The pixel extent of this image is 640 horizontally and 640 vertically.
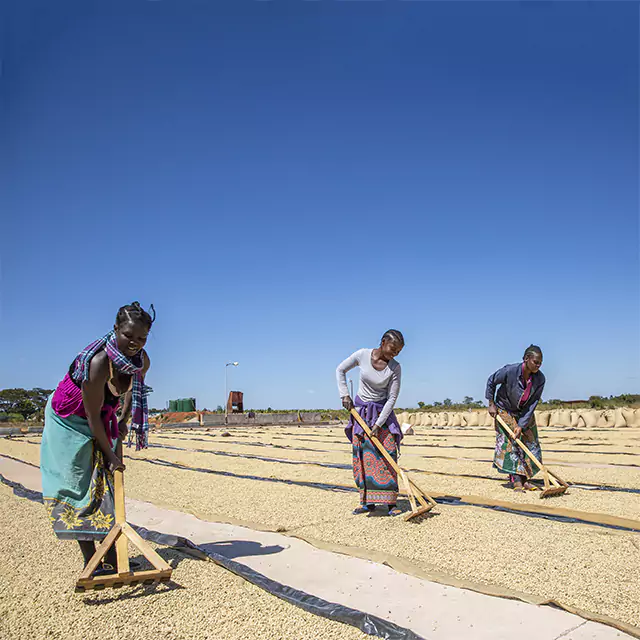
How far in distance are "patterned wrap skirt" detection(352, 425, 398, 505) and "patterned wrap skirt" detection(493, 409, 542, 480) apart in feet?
5.85

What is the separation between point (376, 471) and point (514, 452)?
2020 mm

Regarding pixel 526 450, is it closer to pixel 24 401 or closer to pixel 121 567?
pixel 121 567

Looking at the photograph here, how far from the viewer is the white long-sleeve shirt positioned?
5.01 metres

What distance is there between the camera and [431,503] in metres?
4.85

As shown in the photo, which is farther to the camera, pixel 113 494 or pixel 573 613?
pixel 113 494

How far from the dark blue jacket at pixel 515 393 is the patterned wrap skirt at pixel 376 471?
1.79 meters

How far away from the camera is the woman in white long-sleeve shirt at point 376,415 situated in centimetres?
489

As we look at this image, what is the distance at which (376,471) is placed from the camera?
16.1 feet

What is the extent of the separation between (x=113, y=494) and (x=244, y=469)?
19.3 ft

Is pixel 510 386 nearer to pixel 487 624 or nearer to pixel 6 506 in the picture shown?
pixel 487 624

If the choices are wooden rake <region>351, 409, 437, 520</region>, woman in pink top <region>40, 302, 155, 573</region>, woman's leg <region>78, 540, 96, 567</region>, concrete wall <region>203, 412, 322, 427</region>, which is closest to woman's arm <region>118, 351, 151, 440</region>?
woman in pink top <region>40, 302, 155, 573</region>

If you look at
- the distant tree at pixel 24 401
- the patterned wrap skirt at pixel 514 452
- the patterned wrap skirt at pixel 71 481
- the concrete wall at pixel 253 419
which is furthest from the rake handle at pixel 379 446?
the distant tree at pixel 24 401

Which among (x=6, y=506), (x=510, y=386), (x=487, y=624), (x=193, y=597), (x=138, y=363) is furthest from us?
(x=510, y=386)

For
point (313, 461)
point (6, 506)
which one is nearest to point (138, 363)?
point (6, 506)
